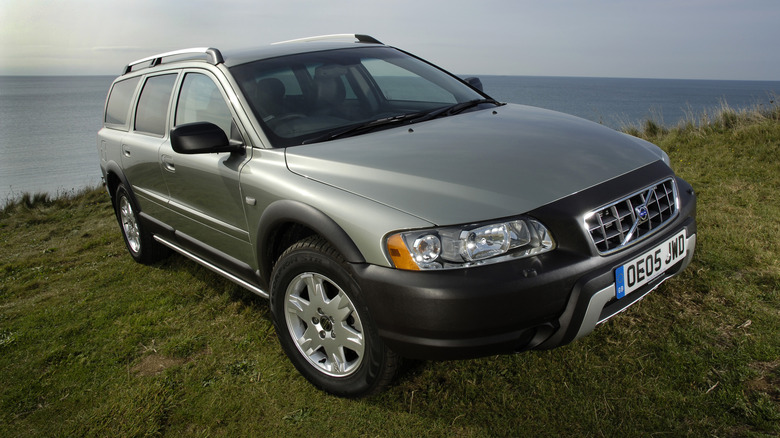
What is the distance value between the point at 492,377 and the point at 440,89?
76.1 inches

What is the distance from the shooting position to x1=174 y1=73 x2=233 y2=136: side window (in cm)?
319

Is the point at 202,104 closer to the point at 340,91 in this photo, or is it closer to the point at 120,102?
the point at 340,91

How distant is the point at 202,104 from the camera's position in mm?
3422

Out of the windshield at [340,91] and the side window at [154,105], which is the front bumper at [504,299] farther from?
the side window at [154,105]

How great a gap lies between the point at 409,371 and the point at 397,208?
1005 mm

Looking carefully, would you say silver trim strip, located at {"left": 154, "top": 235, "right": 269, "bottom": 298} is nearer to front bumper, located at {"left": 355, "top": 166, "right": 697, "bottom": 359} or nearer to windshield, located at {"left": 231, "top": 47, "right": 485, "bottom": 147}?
windshield, located at {"left": 231, "top": 47, "right": 485, "bottom": 147}

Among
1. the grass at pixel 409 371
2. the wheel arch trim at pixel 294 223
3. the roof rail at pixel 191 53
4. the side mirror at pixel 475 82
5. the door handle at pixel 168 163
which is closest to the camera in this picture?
the wheel arch trim at pixel 294 223

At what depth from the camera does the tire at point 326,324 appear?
7.68 feet

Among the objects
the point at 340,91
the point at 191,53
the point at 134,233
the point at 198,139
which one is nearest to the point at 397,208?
the point at 198,139

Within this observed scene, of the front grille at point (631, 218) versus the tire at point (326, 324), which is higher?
the front grille at point (631, 218)

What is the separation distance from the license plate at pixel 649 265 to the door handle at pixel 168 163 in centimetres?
278

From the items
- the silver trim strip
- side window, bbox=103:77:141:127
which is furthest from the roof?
the silver trim strip

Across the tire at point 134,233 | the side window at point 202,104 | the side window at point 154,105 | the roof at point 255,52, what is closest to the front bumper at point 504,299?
the side window at point 202,104

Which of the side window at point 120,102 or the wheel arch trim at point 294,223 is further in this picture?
the side window at point 120,102
